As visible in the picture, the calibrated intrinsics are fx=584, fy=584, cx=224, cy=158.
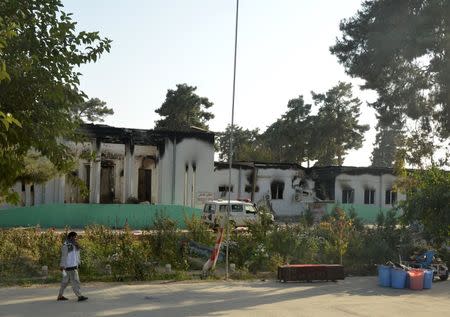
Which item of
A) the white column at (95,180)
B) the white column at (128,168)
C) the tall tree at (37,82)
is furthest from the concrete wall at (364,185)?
the tall tree at (37,82)

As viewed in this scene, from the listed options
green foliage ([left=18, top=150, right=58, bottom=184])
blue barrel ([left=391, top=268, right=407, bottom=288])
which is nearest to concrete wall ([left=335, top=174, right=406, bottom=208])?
green foliage ([left=18, top=150, right=58, bottom=184])

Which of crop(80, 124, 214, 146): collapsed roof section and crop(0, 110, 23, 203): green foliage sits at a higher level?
crop(80, 124, 214, 146): collapsed roof section

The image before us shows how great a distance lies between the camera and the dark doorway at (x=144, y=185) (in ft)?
136

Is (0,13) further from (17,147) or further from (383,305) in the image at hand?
(383,305)

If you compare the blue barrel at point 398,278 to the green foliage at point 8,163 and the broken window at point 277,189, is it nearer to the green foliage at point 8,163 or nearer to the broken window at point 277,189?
the green foliage at point 8,163

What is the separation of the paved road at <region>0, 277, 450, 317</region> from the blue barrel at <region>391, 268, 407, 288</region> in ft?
1.05

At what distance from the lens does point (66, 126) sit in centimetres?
713

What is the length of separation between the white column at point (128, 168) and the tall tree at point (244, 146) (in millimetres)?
36564

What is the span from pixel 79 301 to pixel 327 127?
63.5 m

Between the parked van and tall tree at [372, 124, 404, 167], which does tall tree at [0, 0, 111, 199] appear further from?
tall tree at [372, 124, 404, 167]

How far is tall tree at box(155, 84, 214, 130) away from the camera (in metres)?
71.5

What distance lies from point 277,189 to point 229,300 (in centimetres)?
3661

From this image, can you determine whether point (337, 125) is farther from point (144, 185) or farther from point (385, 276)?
point (385, 276)

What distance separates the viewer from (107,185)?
4103 centimetres
